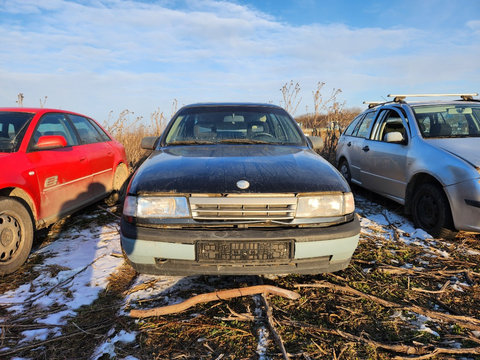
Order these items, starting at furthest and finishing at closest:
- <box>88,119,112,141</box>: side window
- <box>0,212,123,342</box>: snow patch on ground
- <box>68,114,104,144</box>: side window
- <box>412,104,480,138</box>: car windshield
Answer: <box>88,119,112,141</box>: side window < <box>68,114,104,144</box>: side window < <box>412,104,480,138</box>: car windshield < <box>0,212,123,342</box>: snow patch on ground

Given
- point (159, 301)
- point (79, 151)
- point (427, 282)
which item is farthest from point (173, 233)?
point (79, 151)

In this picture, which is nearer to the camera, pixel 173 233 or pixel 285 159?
pixel 173 233

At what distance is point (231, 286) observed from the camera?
2.54 metres

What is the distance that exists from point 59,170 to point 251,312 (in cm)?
266

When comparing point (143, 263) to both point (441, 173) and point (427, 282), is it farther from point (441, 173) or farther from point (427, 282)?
point (441, 173)

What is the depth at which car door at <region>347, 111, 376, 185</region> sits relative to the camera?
548cm

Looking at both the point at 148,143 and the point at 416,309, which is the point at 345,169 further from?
the point at 416,309

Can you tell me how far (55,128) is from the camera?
384 centimetres

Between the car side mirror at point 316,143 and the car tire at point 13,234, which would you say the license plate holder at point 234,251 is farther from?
the car tire at point 13,234

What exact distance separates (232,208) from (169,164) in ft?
2.40

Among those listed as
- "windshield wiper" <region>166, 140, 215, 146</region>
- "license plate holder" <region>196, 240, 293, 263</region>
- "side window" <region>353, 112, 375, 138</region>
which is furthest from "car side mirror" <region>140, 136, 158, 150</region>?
"side window" <region>353, 112, 375, 138</region>

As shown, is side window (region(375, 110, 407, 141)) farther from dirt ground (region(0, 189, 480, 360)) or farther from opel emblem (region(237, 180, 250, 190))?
opel emblem (region(237, 180, 250, 190))

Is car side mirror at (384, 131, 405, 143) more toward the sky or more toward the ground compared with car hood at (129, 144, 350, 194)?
more toward the sky

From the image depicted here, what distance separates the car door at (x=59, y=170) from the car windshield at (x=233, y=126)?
1.28 m
